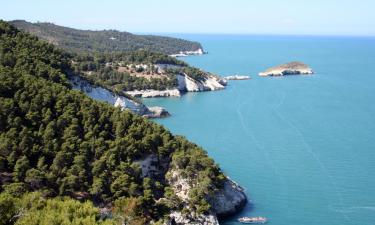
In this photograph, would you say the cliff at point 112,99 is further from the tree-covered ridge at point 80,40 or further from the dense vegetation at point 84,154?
the tree-covered ridge at point 80,40

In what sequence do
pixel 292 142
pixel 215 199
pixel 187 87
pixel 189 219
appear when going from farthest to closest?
pixel 187 87
pixel 292 142
pixel 215 199
pixel 189 219

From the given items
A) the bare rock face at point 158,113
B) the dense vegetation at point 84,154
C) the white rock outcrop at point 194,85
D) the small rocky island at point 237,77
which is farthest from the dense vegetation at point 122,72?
the dense vegetation at point 84,154

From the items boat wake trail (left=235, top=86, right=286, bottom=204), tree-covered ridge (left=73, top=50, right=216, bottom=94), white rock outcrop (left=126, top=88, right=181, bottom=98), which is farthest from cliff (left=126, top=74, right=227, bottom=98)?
boat wake trail (left=235, top=86, right=286, bottom=204)

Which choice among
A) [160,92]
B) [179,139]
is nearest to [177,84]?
[160,92]

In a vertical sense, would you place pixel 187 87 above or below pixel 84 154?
below

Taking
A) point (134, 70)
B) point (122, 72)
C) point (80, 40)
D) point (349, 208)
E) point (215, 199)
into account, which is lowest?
point (349, 208)

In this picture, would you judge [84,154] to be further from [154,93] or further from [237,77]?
[237,77]

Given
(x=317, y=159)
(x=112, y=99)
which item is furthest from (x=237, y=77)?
(x=317, y=159)
